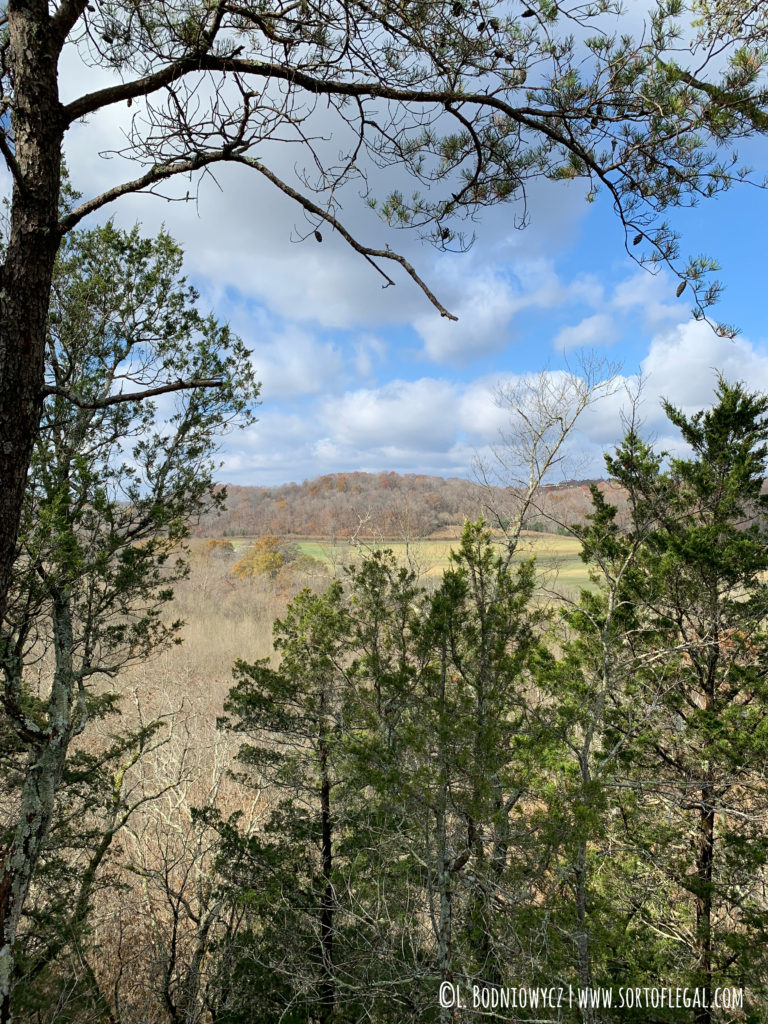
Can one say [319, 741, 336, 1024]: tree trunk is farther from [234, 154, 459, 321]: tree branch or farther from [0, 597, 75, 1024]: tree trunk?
[234, 154, 459, 321]: tree branch

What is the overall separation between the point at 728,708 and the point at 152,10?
21.8 ft

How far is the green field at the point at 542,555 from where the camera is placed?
1070 centimetres

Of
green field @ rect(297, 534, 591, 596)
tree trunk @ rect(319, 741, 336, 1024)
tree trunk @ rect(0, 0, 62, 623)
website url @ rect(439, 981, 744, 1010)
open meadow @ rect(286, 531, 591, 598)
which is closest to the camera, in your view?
tree trunk @ rect(0, 0, 62, 623)

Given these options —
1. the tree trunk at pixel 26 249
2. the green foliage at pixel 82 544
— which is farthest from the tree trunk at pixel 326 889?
the tree trunk at pixel 26 249

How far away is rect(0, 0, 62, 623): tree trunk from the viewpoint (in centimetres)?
183

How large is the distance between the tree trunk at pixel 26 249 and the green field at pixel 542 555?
6211 millimetres

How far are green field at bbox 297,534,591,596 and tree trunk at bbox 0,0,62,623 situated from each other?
20.4 feet

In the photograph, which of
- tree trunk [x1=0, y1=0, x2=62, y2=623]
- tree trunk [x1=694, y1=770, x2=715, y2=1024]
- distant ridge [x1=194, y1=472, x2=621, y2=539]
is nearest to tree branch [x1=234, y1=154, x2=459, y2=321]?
tree trunk [x1=0, y1=0, x2=62, y2=623]

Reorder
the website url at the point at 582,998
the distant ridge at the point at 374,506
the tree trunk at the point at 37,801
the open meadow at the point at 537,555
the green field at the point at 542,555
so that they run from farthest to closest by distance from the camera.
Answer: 1. the green field at the point at 542,555
2. the open meadow at the point at 537,555
3. the distant ridge at the point at 374,506
4. the tree trunk at the point at 37,801
5. the website url at the point at 582,998

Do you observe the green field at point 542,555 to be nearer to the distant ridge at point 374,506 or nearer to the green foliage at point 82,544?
the distant ridge at point 374,506

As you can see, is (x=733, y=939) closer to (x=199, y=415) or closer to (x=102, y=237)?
(x=199, y=415)

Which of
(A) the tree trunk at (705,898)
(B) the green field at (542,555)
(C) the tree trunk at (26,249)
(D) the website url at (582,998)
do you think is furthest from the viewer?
(B) the green field at (542,555)

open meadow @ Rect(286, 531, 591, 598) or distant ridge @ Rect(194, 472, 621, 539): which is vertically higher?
distant ridge @ Rect(194, 472, 621, 539)

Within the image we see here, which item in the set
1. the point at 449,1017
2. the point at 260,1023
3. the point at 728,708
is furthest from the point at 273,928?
the point at 728,708
